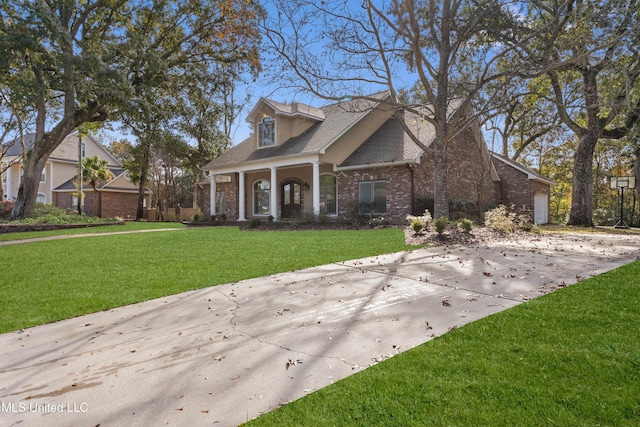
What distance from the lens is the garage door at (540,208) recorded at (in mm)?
20688

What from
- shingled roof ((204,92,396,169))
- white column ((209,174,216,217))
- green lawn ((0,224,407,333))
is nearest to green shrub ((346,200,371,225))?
shingled roof ((204,92,396,169))

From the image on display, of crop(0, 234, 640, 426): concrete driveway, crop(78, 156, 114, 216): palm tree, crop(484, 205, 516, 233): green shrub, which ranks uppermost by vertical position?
crop(78, 156, 114, 216): palm tree

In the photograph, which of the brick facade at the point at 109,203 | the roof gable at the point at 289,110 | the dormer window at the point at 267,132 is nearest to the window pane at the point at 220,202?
the dormer window at the point at 267,132

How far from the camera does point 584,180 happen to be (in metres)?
17.4

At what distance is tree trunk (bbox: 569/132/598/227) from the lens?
1722 centimetres

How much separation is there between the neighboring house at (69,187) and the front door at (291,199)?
1722 centimetres

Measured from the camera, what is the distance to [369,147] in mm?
18016

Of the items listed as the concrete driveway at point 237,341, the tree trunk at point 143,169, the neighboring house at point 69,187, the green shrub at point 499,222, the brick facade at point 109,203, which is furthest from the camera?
the neighboring house at point 69,187

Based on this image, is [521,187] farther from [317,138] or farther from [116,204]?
[116,204]

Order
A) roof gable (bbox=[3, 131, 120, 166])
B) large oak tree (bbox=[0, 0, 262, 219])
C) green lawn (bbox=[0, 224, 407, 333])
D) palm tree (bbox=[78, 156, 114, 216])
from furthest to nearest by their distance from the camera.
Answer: roof gable (bbox=[3, 131, 120, 166]) < palm tree (bbox=[78, 156, 114, 216]) < large oak tree (bbox=[0, 0, 262, 219]) < green lawn (bbox=[0, 224, 407, 333])

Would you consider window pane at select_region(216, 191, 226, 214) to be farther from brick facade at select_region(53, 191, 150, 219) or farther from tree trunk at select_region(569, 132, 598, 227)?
tree trunk at select_region(569, 132, 598, 227)

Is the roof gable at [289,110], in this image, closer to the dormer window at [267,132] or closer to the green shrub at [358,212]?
the dormer window at [267,132]

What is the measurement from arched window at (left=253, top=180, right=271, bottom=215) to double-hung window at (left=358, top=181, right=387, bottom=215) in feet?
21.5

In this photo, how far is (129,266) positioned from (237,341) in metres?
4.71
